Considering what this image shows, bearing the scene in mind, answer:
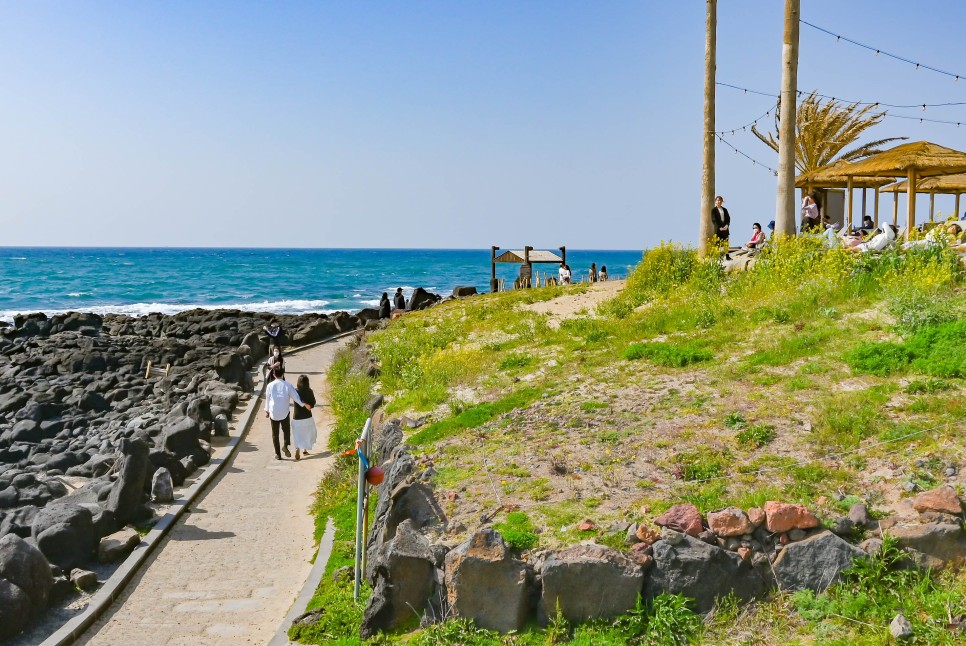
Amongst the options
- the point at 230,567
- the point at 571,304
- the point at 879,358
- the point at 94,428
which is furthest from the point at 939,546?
the point at 94,428

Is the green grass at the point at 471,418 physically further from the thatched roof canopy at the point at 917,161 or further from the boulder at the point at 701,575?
the thatched roof canopy at the point at 917,161

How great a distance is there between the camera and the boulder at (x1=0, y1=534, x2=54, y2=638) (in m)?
8.82

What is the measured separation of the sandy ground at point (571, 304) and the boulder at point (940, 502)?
11557mm

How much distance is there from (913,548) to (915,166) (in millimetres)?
13473

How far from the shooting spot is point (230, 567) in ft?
35.1

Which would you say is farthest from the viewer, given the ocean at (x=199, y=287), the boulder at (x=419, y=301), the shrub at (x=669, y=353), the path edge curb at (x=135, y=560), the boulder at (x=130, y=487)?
the ocean at (x=199, y=287)

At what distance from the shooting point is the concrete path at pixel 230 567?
9.09 meters

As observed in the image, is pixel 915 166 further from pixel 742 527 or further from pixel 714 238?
pixel 742 527

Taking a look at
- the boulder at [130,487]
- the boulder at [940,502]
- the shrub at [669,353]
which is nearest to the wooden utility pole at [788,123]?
the shrub at [669,353]

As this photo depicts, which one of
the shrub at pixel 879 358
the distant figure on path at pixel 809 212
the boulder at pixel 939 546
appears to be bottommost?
the boulder at pixel 939 546

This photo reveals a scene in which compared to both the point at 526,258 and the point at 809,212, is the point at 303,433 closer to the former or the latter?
the point at 809,212

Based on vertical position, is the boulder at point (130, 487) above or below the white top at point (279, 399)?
below

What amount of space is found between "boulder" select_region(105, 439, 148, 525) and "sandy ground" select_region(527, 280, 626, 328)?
9.64 meters

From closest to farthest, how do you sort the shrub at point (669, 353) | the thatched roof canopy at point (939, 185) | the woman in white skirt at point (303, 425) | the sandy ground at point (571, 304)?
the shrub at point (669, 353), the woman in white skirt at point (303, 425), the sandy ground at point (571, 304), the thatched roof canopy at point (939, 185)
